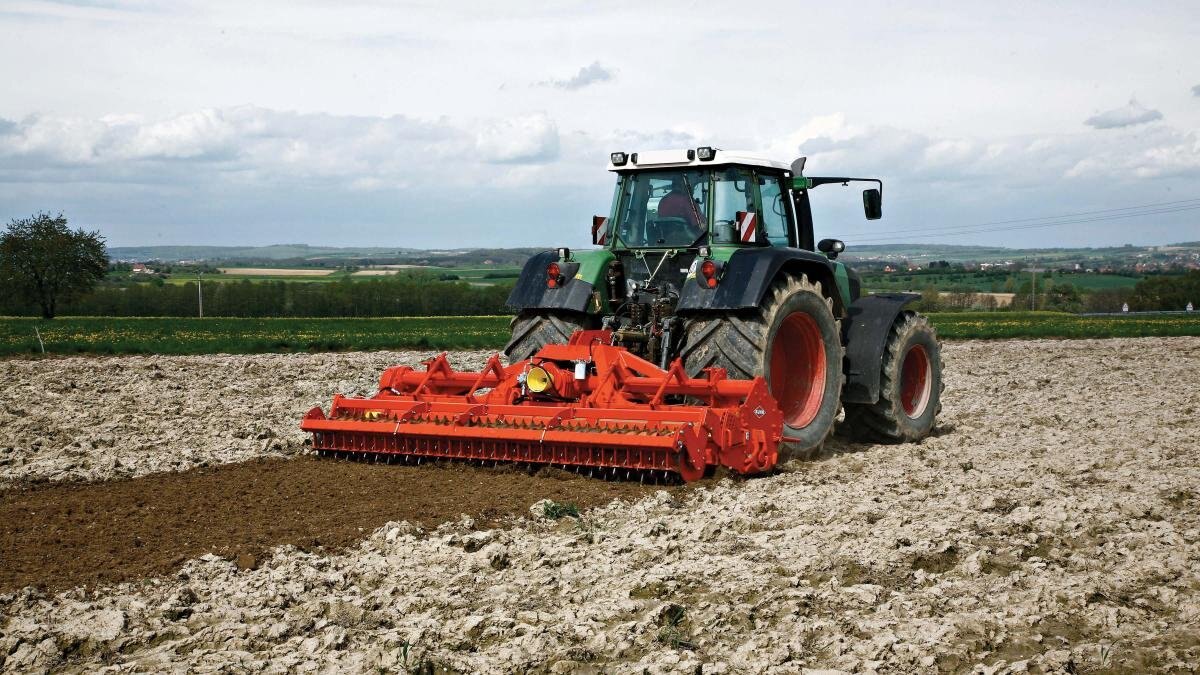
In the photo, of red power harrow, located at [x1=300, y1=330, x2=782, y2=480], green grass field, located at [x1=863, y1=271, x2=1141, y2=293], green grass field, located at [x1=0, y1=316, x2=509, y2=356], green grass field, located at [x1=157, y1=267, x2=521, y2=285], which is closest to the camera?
red power harrow, located at [x1=300, y1=330, x2=782, y2=480]

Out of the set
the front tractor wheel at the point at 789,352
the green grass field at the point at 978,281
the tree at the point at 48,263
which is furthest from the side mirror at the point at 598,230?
the green grass field at the point at 978,281

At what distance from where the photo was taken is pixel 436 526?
20.7 feet

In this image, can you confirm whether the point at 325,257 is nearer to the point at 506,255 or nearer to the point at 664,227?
the point at 506,255

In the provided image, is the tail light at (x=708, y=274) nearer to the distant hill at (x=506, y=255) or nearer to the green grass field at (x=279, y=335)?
the green grass field at (x=279, y=335)

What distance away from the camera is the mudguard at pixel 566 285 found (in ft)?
28.4

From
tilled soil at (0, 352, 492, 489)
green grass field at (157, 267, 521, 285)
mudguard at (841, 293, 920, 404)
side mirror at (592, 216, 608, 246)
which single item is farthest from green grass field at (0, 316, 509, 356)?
green grass field at (157, 267, 521, 285)

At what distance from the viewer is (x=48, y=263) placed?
42.7 m

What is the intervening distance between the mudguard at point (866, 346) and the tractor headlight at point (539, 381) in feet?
8.66

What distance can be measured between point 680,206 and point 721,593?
440 centimetres

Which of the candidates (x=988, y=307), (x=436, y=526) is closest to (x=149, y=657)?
(x=436, y=526)

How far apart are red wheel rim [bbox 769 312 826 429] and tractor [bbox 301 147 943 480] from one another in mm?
11

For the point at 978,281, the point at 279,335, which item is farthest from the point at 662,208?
the point at 978,281

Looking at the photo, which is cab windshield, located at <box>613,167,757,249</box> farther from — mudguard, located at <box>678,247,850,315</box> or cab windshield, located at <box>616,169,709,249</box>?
mudguard, located at <box>678,247,850,315</box>

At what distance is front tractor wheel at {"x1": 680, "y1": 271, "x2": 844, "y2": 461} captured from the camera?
7.95 metres
